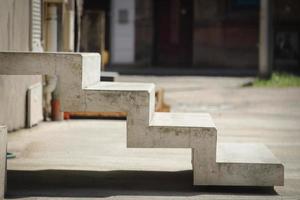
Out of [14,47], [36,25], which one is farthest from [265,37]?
[14,47]

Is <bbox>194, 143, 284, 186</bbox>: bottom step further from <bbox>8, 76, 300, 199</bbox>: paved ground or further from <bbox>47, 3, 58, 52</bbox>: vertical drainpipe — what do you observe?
<bbox>47, 3, 58, 52</bbox>: vertical drainpipe

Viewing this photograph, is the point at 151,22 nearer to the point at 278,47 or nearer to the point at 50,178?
the point at 278,47

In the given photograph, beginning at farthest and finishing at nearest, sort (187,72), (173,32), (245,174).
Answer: (173,32) → (187,72) → (245,174)

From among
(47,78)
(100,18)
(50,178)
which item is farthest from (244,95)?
(50,178)

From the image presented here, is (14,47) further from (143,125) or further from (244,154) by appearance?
(244,154)

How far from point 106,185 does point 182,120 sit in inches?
31.3

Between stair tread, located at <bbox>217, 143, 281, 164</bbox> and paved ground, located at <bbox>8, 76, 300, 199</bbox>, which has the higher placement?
stair tread, located at <bbox>217, 143, 281, 164</bbox>

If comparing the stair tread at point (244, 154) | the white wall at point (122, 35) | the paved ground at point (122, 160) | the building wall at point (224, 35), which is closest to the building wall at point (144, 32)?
the white wall at point (122, 35)

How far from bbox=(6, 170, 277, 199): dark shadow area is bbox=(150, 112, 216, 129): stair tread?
0.48 meters

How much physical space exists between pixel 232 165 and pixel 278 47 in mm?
17680

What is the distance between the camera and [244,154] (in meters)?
5.82

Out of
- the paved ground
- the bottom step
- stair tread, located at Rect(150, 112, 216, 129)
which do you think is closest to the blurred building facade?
the paved ground

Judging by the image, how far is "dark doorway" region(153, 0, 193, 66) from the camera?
79.6ft

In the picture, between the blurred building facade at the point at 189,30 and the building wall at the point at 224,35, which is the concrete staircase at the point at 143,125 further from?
the building wall at the point at 224,35
